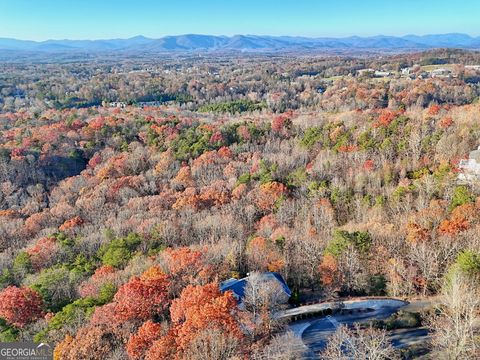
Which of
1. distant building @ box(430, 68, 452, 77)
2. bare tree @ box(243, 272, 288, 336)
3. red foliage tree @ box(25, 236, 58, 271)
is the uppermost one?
distant building @ box(430, 68, 452, 77)

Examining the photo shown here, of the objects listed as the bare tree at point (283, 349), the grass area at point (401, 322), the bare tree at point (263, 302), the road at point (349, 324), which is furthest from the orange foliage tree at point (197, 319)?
the grass area at point (401, 322)

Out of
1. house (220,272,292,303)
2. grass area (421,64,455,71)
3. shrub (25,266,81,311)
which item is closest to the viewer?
house (220,272,292,303)

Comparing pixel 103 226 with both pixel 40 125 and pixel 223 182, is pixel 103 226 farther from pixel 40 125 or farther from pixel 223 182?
pixel 40 125

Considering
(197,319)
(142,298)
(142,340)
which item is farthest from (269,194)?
(142,340)

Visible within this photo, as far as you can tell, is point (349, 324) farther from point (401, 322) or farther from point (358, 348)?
point (358, 348)


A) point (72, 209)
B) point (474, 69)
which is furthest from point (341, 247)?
point (474, 69)

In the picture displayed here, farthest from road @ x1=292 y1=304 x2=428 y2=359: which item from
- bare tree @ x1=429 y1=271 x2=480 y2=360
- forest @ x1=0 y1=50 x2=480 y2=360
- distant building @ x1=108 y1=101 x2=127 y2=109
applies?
distant building @ x1=108 y1=101 x2=127 y2=109

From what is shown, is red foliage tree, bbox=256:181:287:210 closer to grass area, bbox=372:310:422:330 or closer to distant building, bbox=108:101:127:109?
grass area, bbox=372:310:422:330
